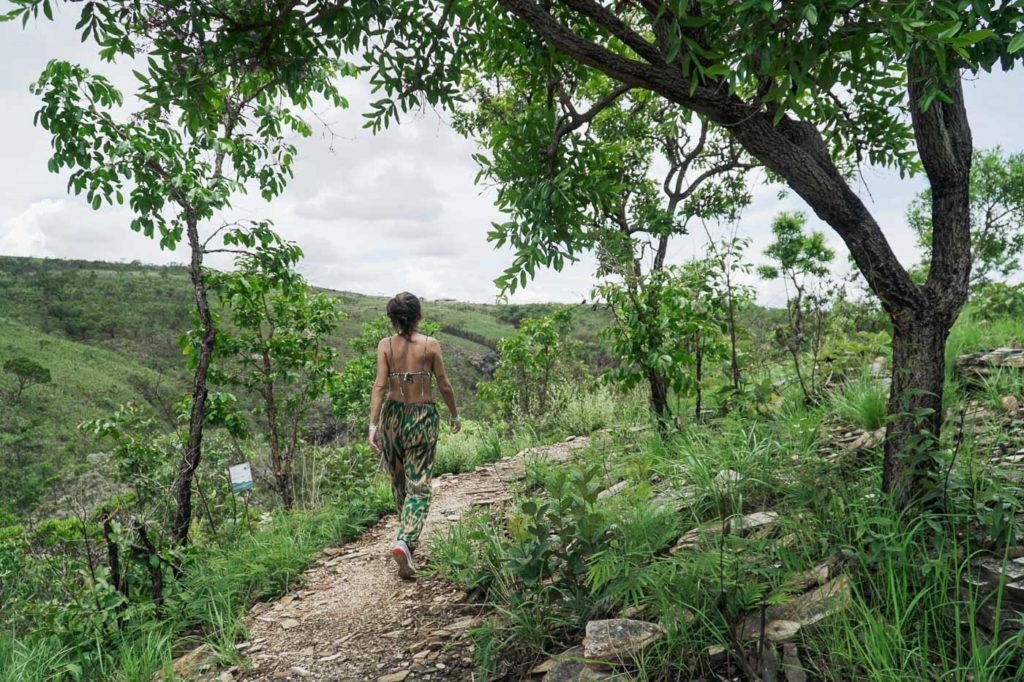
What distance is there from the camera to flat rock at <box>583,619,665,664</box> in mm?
2492

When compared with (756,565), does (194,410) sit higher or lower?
higher

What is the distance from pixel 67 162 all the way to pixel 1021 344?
778cm

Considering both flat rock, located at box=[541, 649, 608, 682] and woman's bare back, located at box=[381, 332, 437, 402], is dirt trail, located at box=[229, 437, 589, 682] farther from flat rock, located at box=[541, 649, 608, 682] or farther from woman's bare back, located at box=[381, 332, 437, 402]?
woman's bare back, located at box=[381, 332, 437, 402]

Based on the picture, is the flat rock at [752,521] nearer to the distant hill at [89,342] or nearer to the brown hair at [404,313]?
the brown hair at [404,313]

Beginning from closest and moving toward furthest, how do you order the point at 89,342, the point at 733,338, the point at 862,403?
the point at 862,403 → the point at 733,338 → the point at 89,342

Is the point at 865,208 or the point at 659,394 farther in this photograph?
the point at 659,394

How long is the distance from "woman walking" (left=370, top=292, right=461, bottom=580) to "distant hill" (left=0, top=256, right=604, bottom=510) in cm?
1976

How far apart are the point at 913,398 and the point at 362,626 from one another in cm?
344

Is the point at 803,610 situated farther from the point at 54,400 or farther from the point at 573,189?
the point at 54,400

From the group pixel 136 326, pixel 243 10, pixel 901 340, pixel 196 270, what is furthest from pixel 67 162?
pixel 136 326

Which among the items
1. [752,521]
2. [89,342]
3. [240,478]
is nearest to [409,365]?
[240,478]

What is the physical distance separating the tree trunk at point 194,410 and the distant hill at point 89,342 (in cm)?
1855

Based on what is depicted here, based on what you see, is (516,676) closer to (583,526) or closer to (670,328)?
(583,526)

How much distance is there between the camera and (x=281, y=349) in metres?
6.29
